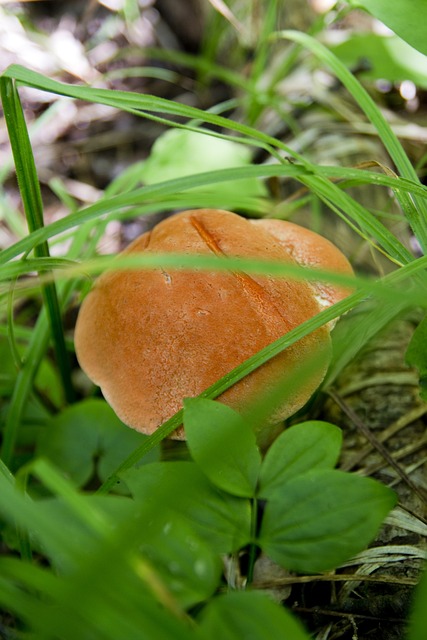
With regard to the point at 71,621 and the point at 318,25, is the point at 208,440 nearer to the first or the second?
the point at 71,621

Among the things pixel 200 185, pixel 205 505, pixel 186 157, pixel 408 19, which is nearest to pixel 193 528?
pixel 205 505

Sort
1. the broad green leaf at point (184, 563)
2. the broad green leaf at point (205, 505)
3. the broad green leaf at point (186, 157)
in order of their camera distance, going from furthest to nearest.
A: the broad green leaf at point (186, 157), the broad green leaf at point (205, 505), the broad green leaf at point (184, 563)

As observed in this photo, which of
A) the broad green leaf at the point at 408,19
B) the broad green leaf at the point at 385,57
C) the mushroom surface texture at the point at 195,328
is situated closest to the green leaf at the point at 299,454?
the mushroom surface texture at the point at 195,328

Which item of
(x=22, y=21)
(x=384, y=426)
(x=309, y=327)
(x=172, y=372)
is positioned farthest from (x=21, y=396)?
(x=22, y=21)

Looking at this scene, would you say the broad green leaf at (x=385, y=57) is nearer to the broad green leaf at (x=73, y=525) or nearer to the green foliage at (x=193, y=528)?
the green foliage at (x=193, y=528)

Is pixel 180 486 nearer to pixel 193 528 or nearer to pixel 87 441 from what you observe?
pixel 193 528

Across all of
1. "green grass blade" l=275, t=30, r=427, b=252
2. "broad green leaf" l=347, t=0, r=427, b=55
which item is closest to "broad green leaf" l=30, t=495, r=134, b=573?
"green grass blade" l=275, t=30, r=427, b=252

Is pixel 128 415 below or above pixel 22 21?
below
